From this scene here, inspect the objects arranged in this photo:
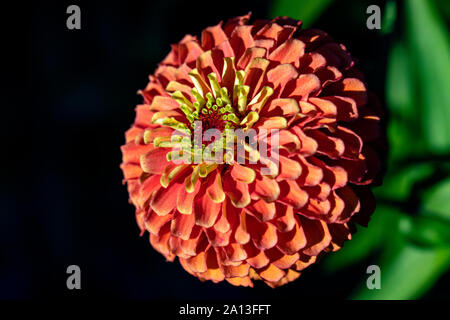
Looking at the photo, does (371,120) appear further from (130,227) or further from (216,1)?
(130,227)

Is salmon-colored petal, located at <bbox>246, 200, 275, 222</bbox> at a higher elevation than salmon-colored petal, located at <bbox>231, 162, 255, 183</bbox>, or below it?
below

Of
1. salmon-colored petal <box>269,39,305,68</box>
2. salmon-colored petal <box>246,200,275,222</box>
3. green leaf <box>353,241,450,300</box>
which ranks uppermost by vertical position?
salmon-colored petal <box>269,39,305,68</box>

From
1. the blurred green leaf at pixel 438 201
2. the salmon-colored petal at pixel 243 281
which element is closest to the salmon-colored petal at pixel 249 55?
the salmon-colored petal at pixel 243 281

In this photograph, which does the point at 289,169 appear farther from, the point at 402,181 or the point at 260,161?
the point at 402,181

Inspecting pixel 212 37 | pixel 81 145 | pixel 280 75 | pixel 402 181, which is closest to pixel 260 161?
pixel 280 75

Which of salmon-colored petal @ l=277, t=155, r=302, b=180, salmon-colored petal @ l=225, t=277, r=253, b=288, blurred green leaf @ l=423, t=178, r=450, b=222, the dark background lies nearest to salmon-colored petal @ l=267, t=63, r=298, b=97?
salmon-colored petal @ l=277, t=155, r=302, b=180

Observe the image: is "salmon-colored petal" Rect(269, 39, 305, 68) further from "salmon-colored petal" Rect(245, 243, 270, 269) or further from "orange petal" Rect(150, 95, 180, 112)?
→ "salmon-colored petal" Rect(245, 243, 270, 269)

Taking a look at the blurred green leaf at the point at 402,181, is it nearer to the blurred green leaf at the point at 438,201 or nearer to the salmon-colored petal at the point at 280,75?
the blurred green leaf at the point at 438,201
